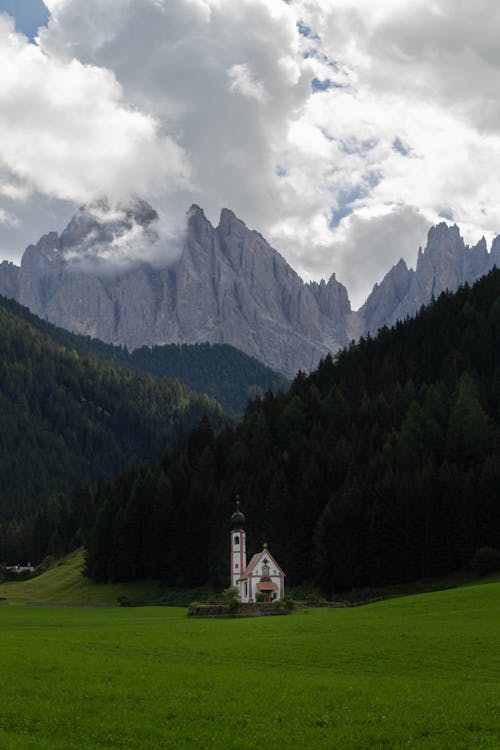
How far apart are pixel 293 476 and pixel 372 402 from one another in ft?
73.2

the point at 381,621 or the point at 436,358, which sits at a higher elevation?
the point at 436,358

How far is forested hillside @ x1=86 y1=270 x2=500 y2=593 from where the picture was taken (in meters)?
82.1

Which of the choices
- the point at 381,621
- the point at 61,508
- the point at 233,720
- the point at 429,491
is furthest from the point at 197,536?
the point at 233,720

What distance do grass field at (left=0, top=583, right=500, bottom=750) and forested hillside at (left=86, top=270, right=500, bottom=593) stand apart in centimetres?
4002

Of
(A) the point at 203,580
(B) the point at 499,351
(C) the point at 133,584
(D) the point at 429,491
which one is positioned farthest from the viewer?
(B) the point at 499,351

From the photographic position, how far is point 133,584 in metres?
104

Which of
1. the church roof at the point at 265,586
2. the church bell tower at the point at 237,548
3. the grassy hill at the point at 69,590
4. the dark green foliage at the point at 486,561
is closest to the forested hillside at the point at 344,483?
the grassy hill at the point at 69,590

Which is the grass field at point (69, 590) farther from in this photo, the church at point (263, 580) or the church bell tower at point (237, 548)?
the church at point (263, 580)

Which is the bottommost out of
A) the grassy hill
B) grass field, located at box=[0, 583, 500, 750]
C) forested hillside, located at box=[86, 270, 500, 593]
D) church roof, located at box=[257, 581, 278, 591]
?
the grassy hill

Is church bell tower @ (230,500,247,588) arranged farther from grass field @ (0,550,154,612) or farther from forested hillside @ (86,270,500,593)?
grass field @ (0,550,154,612)

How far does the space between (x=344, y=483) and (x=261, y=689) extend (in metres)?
71.3

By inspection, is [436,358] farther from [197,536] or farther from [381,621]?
[381,621]

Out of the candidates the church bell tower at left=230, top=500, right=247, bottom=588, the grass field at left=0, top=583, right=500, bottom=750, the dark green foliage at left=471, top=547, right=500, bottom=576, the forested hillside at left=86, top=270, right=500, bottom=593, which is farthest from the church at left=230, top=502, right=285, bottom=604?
the grass field at left=0, top=583, right=500, bottom=750

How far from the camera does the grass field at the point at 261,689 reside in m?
17.5
